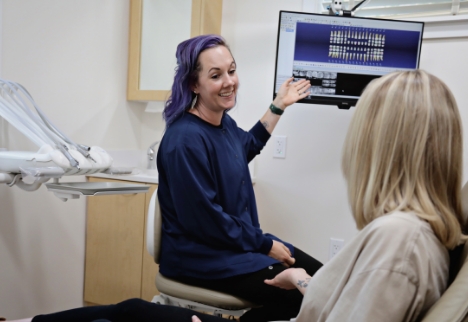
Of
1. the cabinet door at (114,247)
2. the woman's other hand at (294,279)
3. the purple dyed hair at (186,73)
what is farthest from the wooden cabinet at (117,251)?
the woman's other hand at (294,279)

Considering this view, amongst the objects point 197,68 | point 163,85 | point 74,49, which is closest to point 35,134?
point 197,68

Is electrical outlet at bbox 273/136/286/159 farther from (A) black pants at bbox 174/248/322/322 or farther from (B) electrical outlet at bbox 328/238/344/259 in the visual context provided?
(A) black pants at bbox 174/248/322/322

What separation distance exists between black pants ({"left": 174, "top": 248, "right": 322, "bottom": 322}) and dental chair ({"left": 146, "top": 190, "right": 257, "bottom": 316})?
2 centimetres

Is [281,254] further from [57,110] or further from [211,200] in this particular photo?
[57,110]

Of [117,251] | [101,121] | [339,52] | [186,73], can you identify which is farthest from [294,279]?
[101,121]

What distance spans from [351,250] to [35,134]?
4.19 ft

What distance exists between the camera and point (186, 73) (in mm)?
1657

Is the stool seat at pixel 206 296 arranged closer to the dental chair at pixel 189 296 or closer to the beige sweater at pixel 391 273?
the dental chair at pixel 189 296

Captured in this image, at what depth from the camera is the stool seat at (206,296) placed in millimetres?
1414

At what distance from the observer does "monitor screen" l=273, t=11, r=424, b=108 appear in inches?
83.2

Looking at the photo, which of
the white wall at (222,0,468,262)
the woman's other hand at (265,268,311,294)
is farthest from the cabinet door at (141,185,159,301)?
the woman's other hand at (265,268,311,294)

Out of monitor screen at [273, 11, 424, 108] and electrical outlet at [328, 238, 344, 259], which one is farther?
electrical outlet at [328, 238, 344, 259]

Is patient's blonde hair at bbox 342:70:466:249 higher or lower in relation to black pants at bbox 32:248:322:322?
higher

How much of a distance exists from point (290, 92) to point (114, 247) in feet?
3.98
